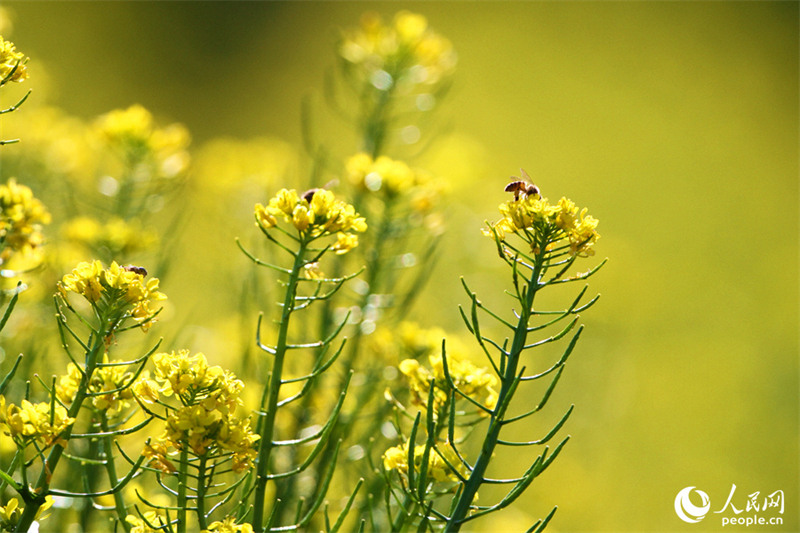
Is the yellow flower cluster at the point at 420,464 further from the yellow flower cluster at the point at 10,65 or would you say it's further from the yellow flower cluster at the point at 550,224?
the yellow flower cluster at the point at 10,65

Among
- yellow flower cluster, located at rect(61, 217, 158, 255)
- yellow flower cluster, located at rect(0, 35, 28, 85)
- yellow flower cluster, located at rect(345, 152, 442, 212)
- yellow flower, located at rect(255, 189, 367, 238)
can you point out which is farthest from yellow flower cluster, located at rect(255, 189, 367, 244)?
yellow flower cluster, located at rect(61, 217, 158, 255)

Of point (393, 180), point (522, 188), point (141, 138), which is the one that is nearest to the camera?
point (522, 188)

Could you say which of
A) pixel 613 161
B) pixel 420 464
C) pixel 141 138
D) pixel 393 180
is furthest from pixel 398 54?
pixel 613 161

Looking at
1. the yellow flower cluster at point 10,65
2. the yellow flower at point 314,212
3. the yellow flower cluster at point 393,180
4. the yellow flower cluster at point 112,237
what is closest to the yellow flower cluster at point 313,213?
the yellow flower at point 314,212

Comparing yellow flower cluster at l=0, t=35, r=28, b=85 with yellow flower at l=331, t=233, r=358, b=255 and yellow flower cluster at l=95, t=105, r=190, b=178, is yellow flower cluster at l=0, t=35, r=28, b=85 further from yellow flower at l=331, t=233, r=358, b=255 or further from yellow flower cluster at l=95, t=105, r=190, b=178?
yellow flower cluster at l=95, t=105, r=190, b=178

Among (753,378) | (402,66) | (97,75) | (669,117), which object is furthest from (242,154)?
(669,117)

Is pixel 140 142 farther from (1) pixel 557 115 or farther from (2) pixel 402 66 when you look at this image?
(1) pixel 557 115

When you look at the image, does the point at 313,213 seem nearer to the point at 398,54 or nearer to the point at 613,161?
the point at 398,54
